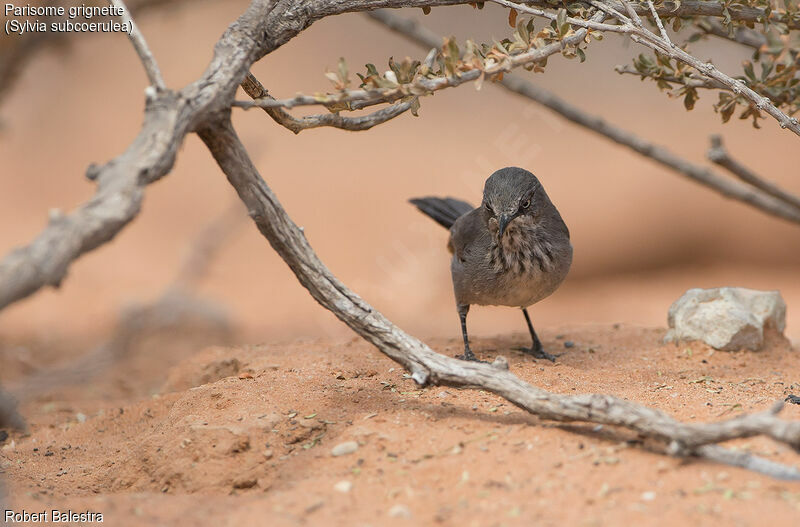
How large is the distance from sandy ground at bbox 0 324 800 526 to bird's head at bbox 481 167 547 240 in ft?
2.65

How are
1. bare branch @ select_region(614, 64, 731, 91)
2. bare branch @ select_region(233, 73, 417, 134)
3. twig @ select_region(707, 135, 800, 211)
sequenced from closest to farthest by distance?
bare branch @ select_region(233, 73, 417, 134), bare branch @ select_region(614, 64, 731, 91), twig @ select_region(707, 135, 800, 211)

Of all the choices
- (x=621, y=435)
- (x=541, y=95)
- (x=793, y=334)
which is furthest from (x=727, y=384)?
(x=793, y=334)

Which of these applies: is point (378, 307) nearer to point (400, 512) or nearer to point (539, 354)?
point (539, 354)

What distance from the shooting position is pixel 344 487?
2.68 meters

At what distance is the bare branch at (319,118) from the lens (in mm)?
3084

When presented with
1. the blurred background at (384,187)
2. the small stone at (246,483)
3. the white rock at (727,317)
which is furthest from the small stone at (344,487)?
the blurred background at (384,187)

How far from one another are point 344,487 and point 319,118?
138cm

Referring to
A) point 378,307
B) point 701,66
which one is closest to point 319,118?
point 701,66

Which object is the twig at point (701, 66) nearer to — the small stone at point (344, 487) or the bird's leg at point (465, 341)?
the bird's leg at point (465, 341)

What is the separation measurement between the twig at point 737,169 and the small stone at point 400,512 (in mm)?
3594

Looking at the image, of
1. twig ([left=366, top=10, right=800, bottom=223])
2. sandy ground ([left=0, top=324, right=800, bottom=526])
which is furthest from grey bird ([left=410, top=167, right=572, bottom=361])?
twig ([left=366, top=10, right=800, bottom=223])

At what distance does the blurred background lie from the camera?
9469mm

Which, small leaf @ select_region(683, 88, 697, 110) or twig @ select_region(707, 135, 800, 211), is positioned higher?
small leaf @ select_region(683, 88, 697, 110)

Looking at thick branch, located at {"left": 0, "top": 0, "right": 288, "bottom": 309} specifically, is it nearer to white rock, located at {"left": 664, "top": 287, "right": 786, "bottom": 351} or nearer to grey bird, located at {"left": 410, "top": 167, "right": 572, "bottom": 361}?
grey bird, located at {"left": 410, "top": 167, "right": 572, "bottom": 361}
